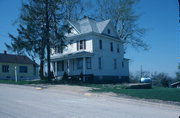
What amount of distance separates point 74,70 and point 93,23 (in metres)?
7.85

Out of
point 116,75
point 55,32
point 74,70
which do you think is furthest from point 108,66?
point 55,32

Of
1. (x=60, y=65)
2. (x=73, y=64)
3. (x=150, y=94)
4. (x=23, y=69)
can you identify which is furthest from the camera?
(x=23, y=69)

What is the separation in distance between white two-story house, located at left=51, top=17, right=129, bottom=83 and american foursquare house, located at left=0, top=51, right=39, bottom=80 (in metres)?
13.0

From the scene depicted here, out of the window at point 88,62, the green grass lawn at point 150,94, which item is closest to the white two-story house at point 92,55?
the window at point 88,62

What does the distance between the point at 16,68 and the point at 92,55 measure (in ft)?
66.1

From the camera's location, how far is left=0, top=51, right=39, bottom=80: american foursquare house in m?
41.7

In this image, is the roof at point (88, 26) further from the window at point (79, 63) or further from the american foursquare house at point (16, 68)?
the american foursquare house at point (16, 68)

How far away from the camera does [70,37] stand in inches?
1230

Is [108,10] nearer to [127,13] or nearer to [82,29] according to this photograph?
[127,13]

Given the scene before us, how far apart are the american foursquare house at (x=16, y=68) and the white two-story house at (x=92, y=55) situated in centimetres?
1304

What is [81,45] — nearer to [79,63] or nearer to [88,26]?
[79,63]

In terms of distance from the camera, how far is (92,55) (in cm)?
2819

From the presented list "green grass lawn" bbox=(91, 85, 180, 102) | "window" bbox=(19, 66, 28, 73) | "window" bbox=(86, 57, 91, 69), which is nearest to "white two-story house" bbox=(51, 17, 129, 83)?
"window" bbox=(86, 57, 91, 69)

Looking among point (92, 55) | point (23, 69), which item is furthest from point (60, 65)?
point (23, 69)
